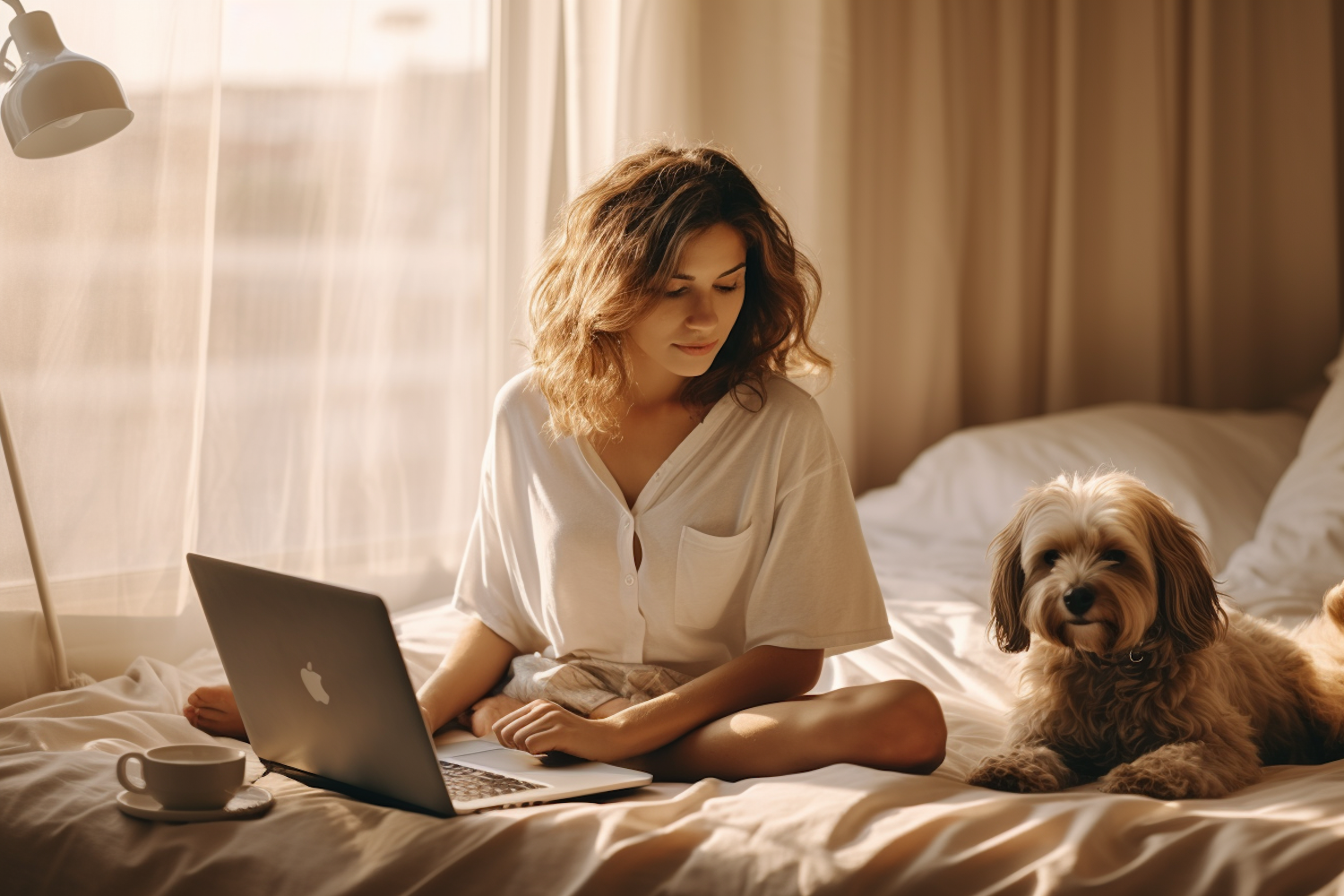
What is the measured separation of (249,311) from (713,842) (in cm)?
166

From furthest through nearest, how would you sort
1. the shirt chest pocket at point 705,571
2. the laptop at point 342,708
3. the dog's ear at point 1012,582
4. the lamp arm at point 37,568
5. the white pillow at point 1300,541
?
the white pillow at point 1300,541, the lamp arm at point 37,568, the shirt chest pocket at point 705,571, the dog's ear at point 1012,582, the laptop at point 342,708

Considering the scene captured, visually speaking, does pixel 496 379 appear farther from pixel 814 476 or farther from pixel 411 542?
pixel 814 476

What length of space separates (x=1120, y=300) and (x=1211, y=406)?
45cm

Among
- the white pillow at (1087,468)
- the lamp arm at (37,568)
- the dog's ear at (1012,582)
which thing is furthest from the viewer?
the white pillow at (1087,468)

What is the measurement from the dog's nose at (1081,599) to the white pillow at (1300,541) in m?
0.98

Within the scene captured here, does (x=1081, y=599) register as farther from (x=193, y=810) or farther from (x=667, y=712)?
(x=193, y=810)

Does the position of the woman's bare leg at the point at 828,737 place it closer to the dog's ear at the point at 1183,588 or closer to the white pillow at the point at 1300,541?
the dog's ear at the point at 1183,588

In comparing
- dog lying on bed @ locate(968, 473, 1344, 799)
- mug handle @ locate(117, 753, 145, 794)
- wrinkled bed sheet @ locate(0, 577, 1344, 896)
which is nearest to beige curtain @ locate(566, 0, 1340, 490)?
dog lying on bed @ locate(968, 473, 1344, 799)

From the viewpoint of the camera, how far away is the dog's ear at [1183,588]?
1531 mm

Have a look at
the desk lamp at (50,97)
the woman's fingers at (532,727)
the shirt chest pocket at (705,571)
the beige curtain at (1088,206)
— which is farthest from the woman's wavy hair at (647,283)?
the beige curtain at (1088,206)

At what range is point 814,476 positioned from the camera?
1767mm

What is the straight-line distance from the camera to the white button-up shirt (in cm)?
174

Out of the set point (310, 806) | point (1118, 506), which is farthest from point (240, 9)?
point (1118, 506)

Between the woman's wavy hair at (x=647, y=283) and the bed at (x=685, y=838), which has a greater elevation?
the woman's wavy hair at (x=647, y=283)
